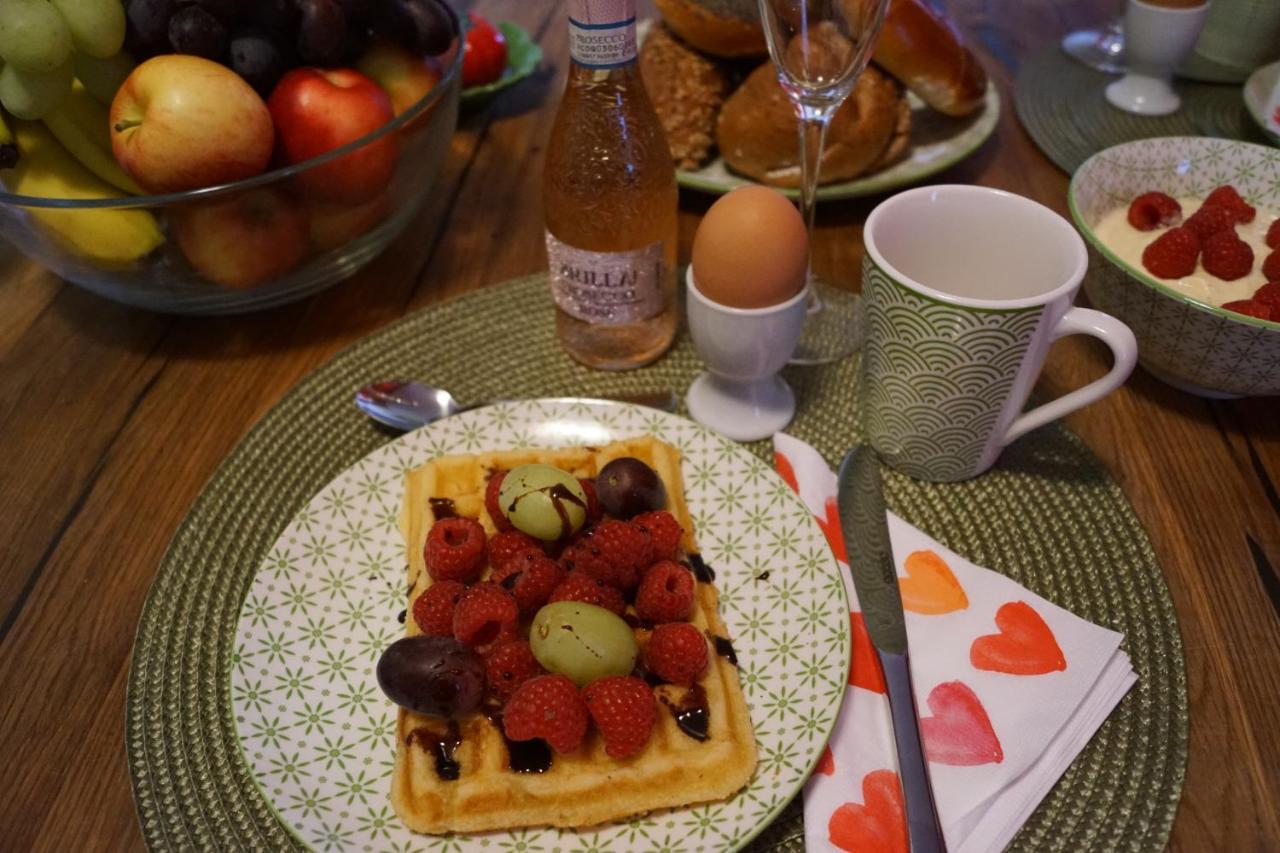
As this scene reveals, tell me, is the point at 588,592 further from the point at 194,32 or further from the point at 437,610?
the point at 194,32

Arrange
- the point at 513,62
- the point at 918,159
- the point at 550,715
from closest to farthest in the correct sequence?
the point at 550,715
the point at 918,159
the point at 513,62

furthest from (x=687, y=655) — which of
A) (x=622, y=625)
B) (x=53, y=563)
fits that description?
(x=53, y=563)

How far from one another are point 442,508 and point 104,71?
2.28 feet

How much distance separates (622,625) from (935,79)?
107 centimetres

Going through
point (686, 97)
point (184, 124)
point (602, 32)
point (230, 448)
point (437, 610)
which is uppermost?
point (602, 32)

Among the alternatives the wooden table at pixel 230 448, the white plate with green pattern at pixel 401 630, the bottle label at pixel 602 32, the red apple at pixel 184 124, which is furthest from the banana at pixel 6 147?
the bottle label at pixel 602 32

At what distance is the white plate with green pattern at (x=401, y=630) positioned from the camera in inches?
26.2

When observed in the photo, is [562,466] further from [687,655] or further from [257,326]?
[257,326]

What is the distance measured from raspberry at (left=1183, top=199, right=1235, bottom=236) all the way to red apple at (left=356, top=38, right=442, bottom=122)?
996mm

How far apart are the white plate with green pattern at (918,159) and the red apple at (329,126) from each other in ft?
1.48

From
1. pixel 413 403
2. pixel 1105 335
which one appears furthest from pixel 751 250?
pixel 413 403

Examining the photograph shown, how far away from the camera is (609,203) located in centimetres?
106

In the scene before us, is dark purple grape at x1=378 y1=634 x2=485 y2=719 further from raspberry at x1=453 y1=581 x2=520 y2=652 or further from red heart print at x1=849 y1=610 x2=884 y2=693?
red heart print at x1=849 y1=610 x2=884 y2=693

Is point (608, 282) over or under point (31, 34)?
under
